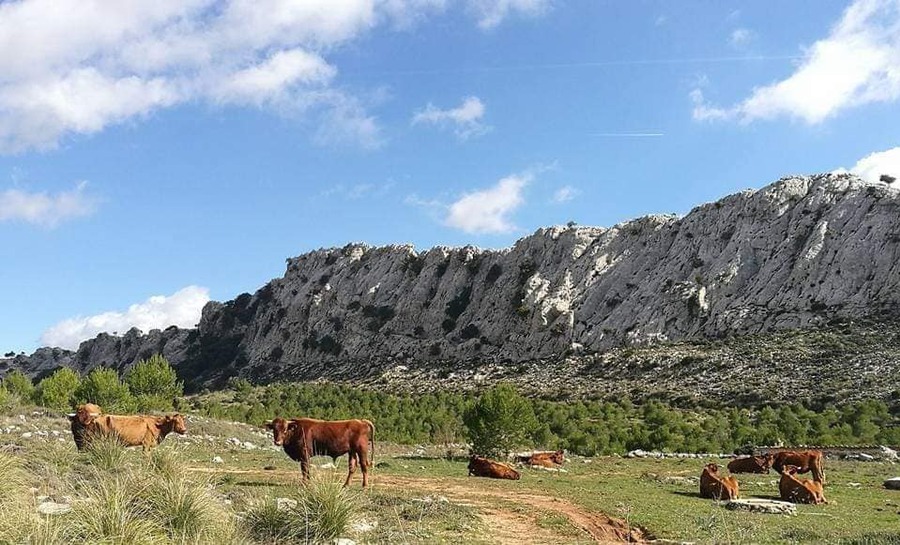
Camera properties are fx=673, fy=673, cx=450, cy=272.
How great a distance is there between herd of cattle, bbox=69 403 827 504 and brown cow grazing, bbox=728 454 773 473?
3.24 metres

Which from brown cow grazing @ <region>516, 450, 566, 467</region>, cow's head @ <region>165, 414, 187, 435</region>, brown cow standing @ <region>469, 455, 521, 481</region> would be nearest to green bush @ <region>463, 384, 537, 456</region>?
brown cow grazing @ <region>516, 450, 566, 467</region>

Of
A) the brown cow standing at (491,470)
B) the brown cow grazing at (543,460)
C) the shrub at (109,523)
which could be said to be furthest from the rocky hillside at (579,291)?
the shrub at (109,523)

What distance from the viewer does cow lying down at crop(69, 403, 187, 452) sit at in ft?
57.0

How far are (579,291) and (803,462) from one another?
64.2 metres

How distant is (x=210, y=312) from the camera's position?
131 m

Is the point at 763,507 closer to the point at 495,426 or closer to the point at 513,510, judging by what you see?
the point at 513,510

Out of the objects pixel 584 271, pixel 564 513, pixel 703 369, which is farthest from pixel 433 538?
pixel 584 271

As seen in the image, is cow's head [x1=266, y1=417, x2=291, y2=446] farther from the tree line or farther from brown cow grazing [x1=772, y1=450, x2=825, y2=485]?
brown cow grazing [x1=772, y1=450, x2=825, y2=485]

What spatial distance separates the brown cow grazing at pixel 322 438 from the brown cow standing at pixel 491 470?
594 cm

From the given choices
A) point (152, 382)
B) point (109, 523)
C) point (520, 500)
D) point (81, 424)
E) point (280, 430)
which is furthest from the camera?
point (152, 382)

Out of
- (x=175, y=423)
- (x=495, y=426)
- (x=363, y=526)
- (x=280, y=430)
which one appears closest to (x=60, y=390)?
(x=175, y=423)

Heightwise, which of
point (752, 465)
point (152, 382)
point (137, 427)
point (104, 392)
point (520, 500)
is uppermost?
point (152, 382)

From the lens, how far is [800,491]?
16672 millimetres

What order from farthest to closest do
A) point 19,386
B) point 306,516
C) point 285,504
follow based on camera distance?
point 19,386 < point 285,504 < point 306,516
